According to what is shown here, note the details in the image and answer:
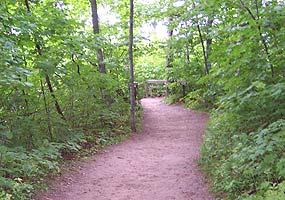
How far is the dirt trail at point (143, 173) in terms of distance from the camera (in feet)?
16.1

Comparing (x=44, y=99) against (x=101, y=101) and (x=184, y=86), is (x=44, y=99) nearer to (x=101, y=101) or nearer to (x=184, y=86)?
(x=101, y=101)

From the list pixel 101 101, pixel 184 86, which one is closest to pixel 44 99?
pixel 101 101

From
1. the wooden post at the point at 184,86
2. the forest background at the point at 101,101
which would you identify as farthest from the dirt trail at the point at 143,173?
the wooden post at the point at 184,86

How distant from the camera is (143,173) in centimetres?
613

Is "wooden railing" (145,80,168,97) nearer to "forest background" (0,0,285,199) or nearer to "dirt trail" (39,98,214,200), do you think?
"forest background" (0,0,285,199)

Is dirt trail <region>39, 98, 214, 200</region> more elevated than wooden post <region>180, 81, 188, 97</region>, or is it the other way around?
wooden post <region>180, 81, 188, 97</region>

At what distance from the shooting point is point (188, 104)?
14.6 m

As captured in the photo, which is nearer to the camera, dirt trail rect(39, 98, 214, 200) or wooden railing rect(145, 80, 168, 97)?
dirt trail rect(39, 98, 214, 200)

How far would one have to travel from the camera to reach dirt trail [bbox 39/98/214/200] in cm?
491

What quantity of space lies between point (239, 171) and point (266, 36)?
223 centimetres

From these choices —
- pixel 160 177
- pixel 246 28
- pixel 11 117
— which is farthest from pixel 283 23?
pixel 11 117

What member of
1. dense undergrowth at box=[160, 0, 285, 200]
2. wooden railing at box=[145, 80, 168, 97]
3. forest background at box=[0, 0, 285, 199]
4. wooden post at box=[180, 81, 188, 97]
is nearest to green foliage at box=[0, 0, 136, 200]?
forest background at box=[0, 0, 285, 199]

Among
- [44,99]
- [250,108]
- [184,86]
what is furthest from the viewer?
[184,86]

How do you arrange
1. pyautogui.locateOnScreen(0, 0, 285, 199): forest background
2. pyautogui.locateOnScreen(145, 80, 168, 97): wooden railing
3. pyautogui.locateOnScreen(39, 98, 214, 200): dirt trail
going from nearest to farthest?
pyautogui.locateOnScreen(0, 0, 285, 199): forest background
pyautogui.locateOnScreen(39, 98, 214, 200): dirt trail
pyautogui.locateOnScreen(145, 80, 168, 97): wooden railing
